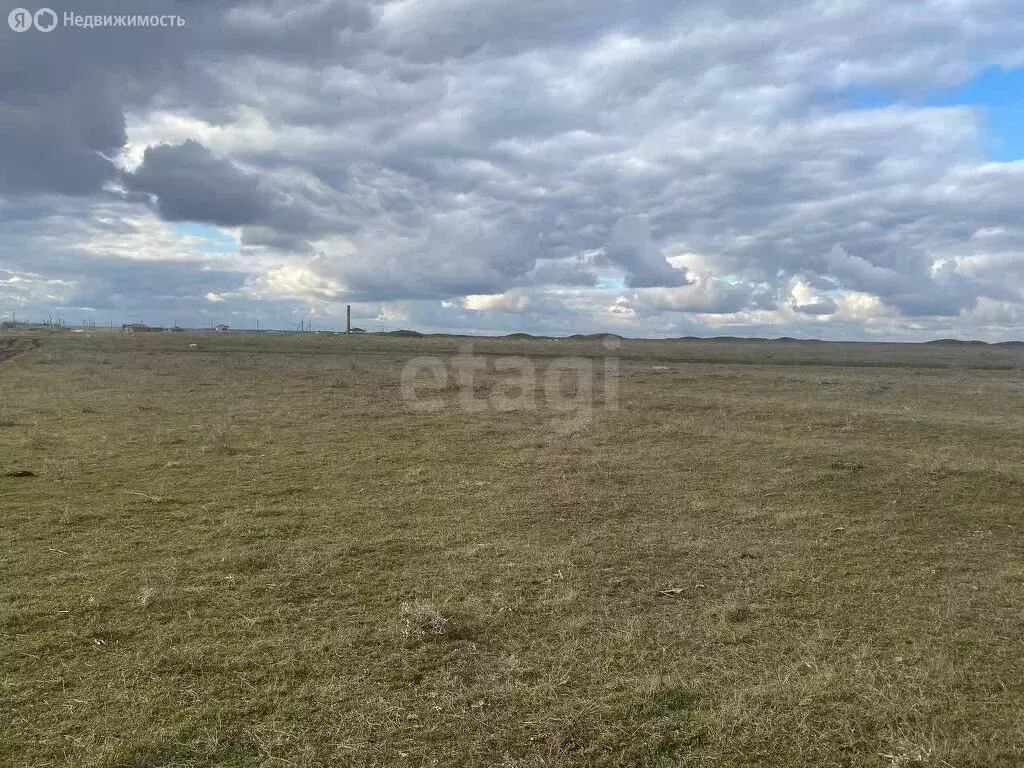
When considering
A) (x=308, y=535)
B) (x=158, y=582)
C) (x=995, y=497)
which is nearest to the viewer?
(x=158, y=582)

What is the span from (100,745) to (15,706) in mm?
809

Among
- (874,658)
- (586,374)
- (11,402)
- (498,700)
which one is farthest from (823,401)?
(11,402)

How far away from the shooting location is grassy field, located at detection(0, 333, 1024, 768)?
13.1 ft

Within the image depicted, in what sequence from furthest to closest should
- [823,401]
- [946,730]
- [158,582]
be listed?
[823,401], [158,582], [946,730]

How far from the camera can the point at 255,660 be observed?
4.78m

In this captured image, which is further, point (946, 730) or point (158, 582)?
point (158, 582)

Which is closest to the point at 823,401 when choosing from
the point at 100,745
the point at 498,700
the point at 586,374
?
the point at 586,374

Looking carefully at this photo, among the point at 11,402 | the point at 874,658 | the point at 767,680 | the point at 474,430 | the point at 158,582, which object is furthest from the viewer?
the point at 11,402

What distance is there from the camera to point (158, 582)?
6.20m

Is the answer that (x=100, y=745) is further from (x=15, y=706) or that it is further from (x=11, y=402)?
(x=11, y=402)

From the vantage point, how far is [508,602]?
5980mm

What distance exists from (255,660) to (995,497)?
10097 millimetres

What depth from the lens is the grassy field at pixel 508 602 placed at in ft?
13.1

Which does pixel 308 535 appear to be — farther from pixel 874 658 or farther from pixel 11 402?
pixel 11 402
